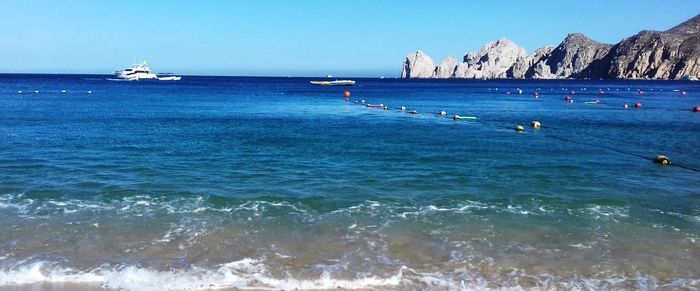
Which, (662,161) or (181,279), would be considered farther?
(662,161)

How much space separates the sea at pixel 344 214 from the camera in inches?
516

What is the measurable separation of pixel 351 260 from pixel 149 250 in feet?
18.5

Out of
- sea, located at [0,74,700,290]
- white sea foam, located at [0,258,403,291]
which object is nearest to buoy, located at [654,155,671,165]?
sea, located at [0,74,700,290]

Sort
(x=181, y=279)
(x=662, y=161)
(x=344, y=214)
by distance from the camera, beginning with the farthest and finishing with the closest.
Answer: (x=662, y=161)
(x=344, y=214)
(x=181, y=279)

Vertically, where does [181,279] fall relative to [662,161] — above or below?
below

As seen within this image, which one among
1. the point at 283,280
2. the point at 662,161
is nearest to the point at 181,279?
the point at 283,280

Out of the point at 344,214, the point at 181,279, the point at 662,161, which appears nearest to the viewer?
the point at 181,279

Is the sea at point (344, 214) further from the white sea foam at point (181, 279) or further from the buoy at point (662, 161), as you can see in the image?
the buoy at point (662, 161)

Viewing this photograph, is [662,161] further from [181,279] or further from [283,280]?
[181,279]

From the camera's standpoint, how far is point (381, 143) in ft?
121

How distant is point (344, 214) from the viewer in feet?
60.6

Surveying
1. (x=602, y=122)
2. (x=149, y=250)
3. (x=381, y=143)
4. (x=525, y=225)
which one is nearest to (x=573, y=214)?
(x=525, y=225)

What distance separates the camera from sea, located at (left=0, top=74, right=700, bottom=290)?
1312cm

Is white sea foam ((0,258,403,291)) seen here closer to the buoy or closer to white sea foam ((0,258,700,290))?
white sea foam ((0,258,700,290))
